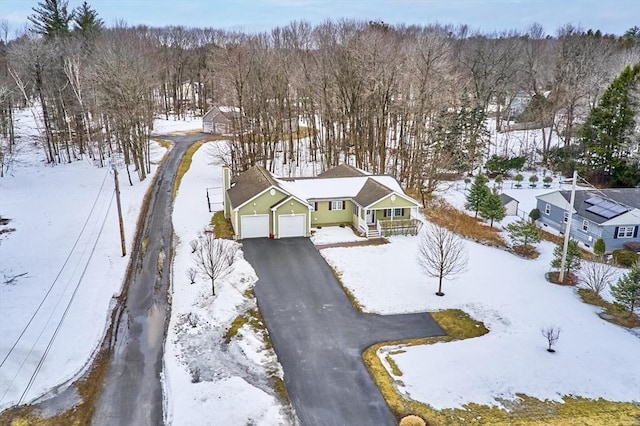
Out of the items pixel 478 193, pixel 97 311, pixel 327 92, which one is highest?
pixel 327 92

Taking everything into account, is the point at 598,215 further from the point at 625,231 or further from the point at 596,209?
the point at 625,231

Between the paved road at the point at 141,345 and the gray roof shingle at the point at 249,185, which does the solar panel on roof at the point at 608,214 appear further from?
the paved road at the point at 141,345

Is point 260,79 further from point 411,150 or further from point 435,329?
point 435,329

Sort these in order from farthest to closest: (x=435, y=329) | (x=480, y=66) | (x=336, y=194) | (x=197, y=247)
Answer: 1. (x=480, y=66)
2. (x=336, y=194)
3. (x=197, y=247)
4. (x=435, y=329)

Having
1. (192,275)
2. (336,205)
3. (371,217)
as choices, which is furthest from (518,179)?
(192,275)

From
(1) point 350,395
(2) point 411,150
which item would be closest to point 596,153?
(2) point 411,150
